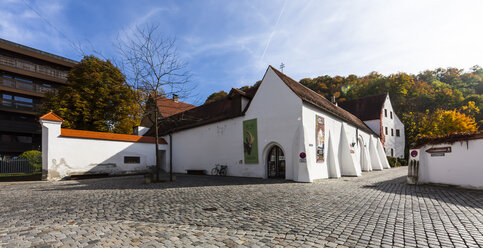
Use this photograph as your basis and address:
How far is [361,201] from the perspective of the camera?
7242 mm

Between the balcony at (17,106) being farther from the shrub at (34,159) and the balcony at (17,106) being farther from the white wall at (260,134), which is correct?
the white wall at (260,134)

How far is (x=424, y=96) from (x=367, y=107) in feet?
53.7

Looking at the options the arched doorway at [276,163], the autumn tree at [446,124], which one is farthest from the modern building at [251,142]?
the autumn tree at [446,124]

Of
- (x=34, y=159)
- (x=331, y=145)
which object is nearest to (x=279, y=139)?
(x=331, y=145)

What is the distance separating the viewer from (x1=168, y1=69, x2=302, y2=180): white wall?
14195 millimetres

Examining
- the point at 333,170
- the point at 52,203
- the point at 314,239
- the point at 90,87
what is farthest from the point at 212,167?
the point at 314,239

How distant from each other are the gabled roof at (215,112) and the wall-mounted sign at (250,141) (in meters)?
1.18

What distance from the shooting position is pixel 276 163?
1545 centimetres

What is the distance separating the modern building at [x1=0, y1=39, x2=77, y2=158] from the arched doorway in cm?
2876

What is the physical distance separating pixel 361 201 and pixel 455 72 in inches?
2728

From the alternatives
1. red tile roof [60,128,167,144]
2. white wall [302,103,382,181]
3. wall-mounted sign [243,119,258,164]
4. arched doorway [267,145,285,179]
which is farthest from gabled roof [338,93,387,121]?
red tile roof [60,128,167,144]

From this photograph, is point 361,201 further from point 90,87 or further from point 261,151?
point 90,87

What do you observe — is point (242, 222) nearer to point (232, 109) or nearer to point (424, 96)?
point (232, 109)

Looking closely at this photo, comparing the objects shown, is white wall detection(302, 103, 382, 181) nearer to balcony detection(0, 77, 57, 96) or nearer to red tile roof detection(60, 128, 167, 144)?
red tile roof detection(60, 128, 167, 144)
